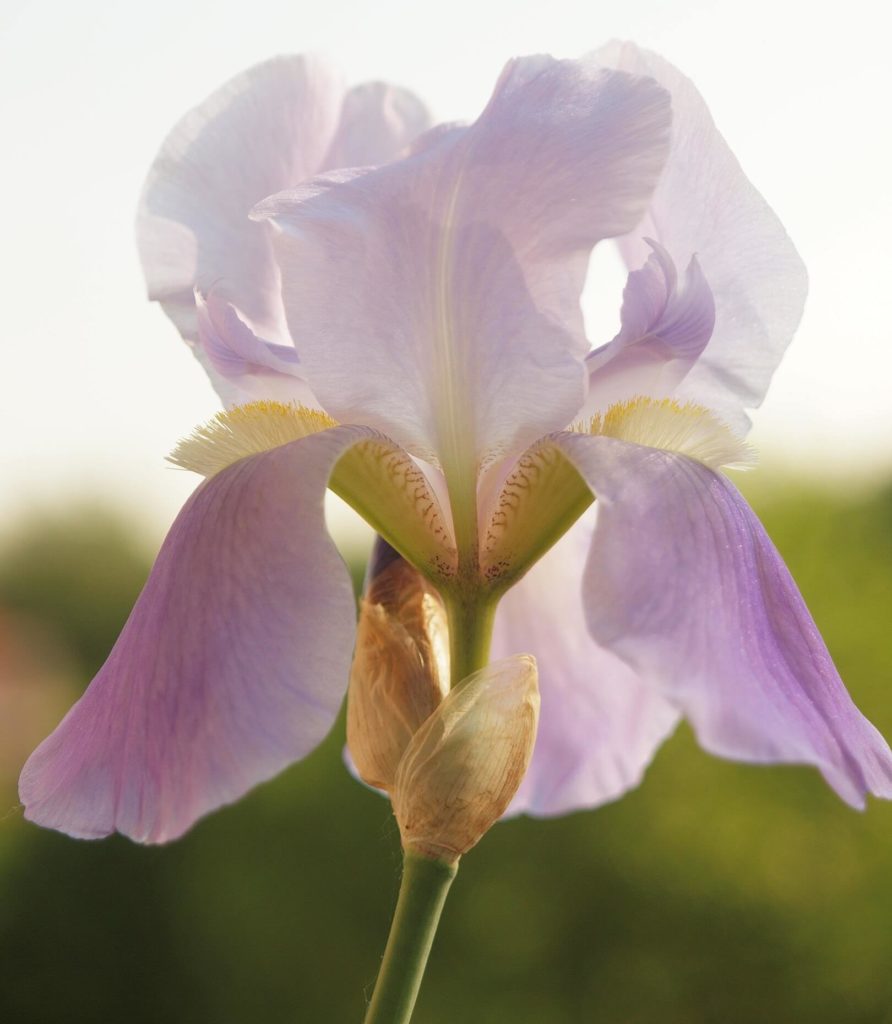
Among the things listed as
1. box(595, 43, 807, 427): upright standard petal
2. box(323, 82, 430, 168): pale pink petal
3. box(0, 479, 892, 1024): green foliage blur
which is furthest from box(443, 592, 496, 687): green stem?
box(0, 479, 892, 1024): green foliage blur

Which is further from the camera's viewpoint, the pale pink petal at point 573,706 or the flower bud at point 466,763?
the pale pink petal at point 573,706

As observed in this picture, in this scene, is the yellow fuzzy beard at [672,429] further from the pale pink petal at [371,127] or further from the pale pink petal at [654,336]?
the pale pink petal at [371,127]

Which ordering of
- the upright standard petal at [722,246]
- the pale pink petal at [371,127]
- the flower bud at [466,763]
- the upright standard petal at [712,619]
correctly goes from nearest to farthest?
the upright standard petal at [712,619]
the flower bud at [466,763]
the upright standard petal at [722,246]
the pale pink petal at [371,127]

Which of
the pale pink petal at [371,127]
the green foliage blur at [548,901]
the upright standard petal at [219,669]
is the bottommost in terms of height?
the green foliage blur at [548,901]

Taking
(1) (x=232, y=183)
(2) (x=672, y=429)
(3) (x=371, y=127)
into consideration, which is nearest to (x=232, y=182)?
(1) (x=232, y=183)

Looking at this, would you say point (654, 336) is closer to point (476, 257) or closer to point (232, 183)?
point (476, 257)

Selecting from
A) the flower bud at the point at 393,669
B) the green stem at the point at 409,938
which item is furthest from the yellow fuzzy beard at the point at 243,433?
the green stem at the point at 409,938
